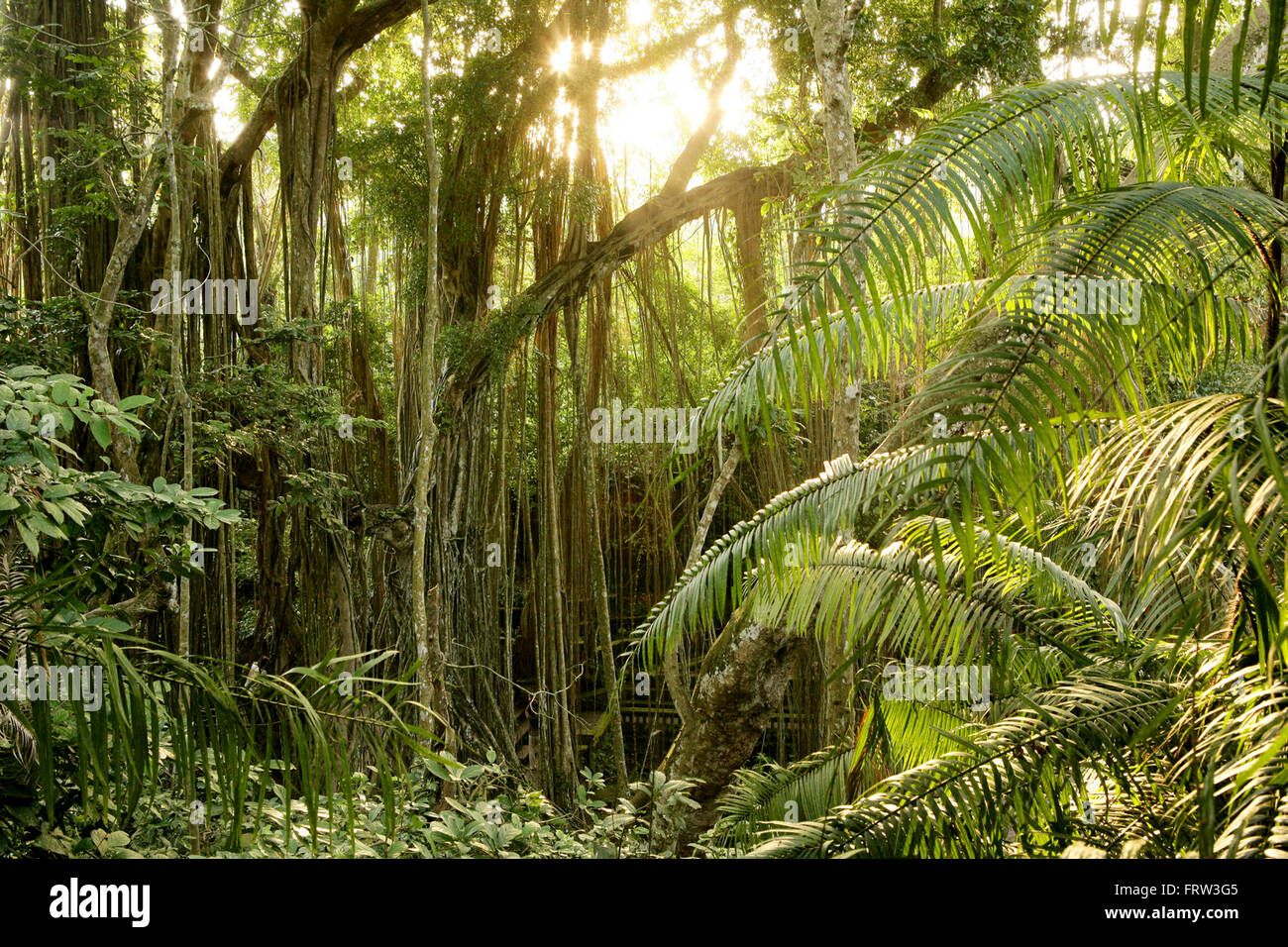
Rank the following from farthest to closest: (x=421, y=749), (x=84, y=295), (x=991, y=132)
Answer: (x=84, y=295) → (x=991, y=132) → (x=421, y=749)

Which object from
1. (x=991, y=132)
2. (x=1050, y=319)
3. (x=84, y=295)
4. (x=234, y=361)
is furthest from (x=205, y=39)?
(x=1050, y=319)

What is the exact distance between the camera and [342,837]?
5.96 ft

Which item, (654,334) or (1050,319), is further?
(654,334)

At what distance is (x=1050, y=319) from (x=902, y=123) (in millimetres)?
2887

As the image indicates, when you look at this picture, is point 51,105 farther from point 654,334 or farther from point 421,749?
point 421,749

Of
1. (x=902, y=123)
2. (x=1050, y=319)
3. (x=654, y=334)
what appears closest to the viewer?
(x=1050, y=319)

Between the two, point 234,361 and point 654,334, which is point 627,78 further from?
point 234,361

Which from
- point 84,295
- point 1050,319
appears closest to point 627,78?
point 84,295

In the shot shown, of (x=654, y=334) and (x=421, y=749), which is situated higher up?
(x=654, y=334)

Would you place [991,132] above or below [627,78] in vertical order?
below

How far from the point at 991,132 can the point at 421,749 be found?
110 cm
